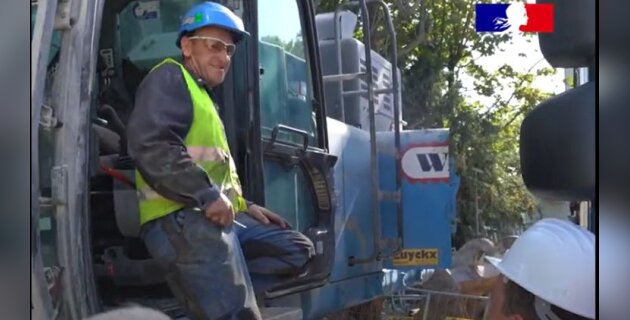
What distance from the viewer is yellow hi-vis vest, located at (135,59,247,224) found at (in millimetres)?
2090

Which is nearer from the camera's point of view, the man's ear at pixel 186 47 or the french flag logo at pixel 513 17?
the french flag logo at pixel 513 17

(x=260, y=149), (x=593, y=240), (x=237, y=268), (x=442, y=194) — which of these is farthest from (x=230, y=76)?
(x=593, y=240)

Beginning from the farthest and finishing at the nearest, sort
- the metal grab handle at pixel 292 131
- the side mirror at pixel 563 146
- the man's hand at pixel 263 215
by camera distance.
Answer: the metal grab handle at pixel 292 131 < the man's hand at pixel 263 215 < the side mirror at pixel 563 146

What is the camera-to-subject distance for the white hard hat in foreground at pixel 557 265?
202 centimetres

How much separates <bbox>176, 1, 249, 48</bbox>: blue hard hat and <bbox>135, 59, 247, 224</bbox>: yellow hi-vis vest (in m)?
0.10

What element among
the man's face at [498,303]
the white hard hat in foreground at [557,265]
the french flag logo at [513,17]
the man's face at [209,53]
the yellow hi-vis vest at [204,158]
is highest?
the french flag logo at [513,17]

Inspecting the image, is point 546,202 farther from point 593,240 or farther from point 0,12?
point 0,12

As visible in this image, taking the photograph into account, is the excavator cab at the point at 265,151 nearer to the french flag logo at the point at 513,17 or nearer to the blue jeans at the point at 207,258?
the blue jeans at the point at 207,258

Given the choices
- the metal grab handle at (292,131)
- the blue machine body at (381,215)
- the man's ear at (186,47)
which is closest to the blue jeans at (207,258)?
the blue machine body at (381,215)

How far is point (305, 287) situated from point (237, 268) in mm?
225

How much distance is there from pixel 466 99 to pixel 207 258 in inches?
29.5

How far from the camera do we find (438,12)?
6.92 ft

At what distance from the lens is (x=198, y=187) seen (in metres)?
2.10

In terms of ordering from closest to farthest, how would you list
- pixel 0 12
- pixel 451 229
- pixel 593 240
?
pixel 593 240 < pixel 451 229 < pixel 0 12
